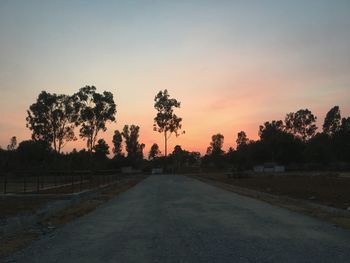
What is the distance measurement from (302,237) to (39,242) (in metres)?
6.56

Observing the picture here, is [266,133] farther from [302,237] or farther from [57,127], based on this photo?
[302,237]

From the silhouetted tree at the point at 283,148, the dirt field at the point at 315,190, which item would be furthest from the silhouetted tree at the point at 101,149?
the dirt field at the point at 315,190

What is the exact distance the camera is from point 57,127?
364 feet

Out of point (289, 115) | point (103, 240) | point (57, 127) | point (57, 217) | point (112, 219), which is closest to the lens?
point (103, 240)

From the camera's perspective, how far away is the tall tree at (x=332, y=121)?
18538 cm

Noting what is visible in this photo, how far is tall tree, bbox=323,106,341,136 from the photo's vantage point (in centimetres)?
18538

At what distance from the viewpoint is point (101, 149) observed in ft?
456

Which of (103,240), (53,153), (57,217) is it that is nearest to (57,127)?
(53,153)

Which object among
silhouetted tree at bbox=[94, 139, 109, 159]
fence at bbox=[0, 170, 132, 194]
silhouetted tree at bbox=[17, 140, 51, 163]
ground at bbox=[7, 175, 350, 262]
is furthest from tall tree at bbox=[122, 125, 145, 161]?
ground at bbox=[7, 175, 350, 262]

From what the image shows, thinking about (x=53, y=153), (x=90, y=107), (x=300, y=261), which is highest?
(x=90, y=107)

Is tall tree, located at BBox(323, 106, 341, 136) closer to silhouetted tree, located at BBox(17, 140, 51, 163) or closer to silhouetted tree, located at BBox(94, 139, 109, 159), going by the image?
silhouetted tree, located at BBox(94, 139, 109, 159)

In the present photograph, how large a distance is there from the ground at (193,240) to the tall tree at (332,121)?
17928 centimetres

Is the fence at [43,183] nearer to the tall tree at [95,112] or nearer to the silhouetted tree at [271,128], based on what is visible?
the tall tree at [95,112]

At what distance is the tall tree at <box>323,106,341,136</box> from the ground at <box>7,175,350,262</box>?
179280mm
